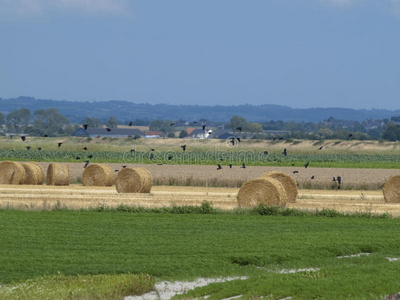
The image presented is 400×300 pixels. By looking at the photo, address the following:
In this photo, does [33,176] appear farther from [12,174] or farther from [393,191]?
[393,191]

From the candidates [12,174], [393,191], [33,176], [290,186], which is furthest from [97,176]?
[393,191]

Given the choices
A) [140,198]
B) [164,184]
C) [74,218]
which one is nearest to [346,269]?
[74,218]

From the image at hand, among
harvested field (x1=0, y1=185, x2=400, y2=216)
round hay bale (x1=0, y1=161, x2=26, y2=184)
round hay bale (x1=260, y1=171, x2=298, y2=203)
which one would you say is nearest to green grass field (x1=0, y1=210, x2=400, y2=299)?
harvested field (x1=0, y1=185, x2=400, y2=216)

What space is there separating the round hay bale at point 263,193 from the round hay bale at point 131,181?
901cm

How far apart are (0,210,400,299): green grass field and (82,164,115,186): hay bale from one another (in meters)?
17.3

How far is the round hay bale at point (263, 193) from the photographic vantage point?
98.8 ft

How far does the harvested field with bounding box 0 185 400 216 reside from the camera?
3134cm

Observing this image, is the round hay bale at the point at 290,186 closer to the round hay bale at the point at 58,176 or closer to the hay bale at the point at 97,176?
the hay bale at the point at 97,176

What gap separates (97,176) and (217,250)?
84.9ft

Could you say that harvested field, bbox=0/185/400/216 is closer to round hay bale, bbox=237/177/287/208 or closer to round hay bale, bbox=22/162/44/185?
round hay bale, bbox=237/177/287/208

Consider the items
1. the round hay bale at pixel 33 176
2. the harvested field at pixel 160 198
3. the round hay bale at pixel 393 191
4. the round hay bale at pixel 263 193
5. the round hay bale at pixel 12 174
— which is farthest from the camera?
the round hay bale at pixel 33 176

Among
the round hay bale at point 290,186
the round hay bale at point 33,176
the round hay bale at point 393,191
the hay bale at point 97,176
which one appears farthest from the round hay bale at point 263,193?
the round hay bale at point 33,176

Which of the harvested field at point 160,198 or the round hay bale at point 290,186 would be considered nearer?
the harvested field at point 160,198

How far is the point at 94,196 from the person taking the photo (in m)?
36.4
